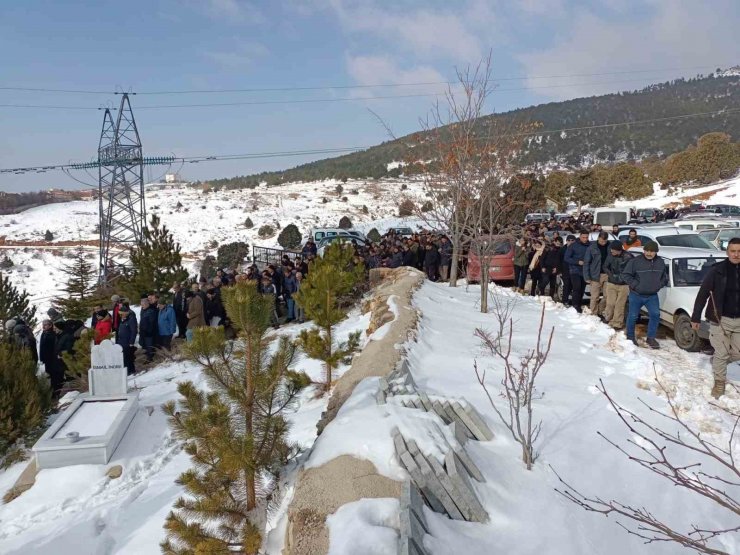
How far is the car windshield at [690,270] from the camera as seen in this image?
8.06 m

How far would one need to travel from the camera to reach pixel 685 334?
25.0 feet

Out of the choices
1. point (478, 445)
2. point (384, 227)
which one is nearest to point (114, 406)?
point (478, 445)

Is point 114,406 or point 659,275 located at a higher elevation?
point 659,275

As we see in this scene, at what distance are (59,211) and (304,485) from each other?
7358 centimetres

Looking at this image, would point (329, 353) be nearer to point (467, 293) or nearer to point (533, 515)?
point (533, 515)

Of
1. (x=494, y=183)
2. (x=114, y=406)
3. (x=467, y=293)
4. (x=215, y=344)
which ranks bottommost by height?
(x=114, y=406)

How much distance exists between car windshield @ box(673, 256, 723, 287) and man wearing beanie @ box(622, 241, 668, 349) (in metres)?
0.99

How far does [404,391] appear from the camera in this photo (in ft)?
14.7

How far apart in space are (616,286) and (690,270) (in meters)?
1.20

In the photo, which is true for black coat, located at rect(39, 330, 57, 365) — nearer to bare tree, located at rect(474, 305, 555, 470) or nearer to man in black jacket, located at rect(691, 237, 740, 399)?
bare tree, located at rect(474, 305, 555, 470)

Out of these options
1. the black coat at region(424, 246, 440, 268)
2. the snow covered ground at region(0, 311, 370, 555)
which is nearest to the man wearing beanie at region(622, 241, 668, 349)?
the snow covered ground at region(0, 311, 370, 555)

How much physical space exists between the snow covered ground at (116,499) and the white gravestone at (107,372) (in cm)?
55

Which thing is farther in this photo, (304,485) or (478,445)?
(478,445)

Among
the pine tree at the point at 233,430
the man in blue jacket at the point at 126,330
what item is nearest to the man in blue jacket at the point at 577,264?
the pine tree at the point at 233,430
